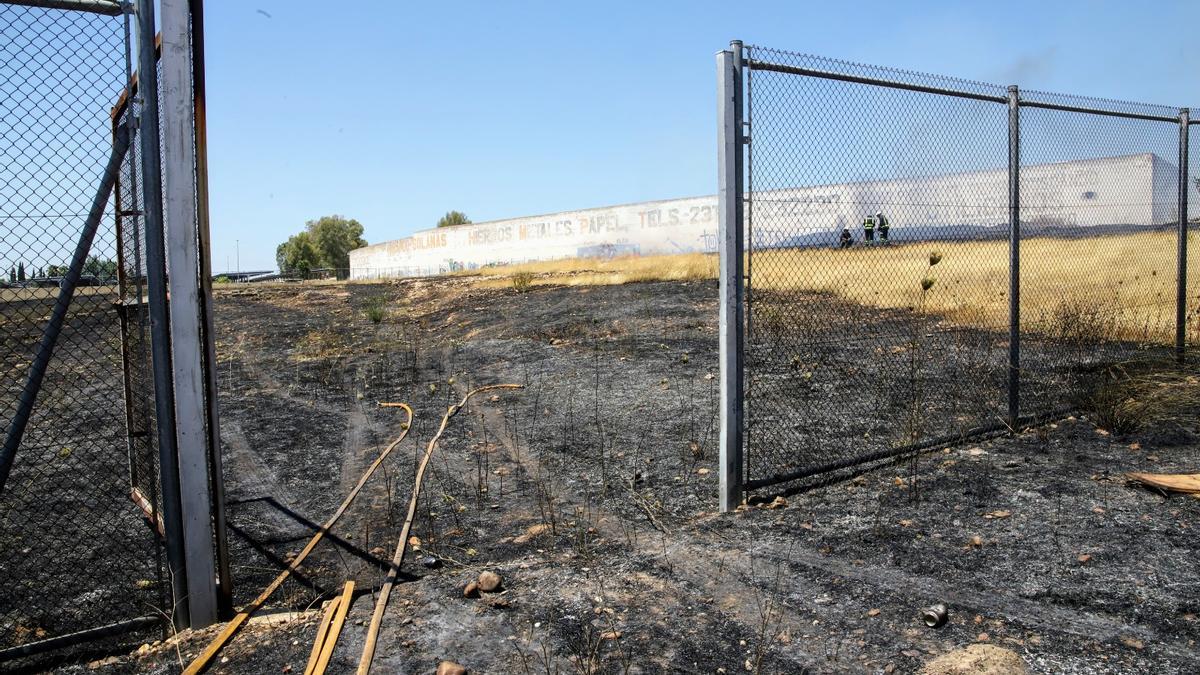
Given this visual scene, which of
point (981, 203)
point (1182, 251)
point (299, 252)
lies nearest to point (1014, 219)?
point (981, 203)

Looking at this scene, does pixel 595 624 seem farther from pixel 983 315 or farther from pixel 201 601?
pixel 983 315

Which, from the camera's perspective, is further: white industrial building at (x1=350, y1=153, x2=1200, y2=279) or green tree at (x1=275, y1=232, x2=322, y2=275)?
green tree at (x1=275, y1=232, x2=322, y2=275)

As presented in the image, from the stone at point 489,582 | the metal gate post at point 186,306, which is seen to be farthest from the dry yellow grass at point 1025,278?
the metal gate post at point 186,306

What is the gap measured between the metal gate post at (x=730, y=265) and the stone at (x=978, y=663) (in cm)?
186

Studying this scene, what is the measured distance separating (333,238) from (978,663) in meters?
109

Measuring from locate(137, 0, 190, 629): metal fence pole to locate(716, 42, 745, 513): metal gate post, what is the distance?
2707mm

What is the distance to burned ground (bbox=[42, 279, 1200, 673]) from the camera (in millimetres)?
3248

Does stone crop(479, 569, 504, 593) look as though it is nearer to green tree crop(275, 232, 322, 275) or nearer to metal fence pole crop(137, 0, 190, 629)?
metal fence pole crop(137, 0, 190, 629)

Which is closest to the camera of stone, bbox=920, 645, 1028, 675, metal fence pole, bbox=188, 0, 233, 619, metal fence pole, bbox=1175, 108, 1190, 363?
stone, bbox=920, 645, 1028, 675

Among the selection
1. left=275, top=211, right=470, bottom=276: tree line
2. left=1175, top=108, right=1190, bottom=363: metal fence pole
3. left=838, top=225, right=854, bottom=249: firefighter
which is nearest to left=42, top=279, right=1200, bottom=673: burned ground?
left=1175, top=108, right=1190, bottom=363: metal fence pole

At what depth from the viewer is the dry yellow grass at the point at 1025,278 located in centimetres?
585

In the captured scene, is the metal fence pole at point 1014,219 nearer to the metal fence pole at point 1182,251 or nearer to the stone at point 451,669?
the metal fence pole at point 1182,251

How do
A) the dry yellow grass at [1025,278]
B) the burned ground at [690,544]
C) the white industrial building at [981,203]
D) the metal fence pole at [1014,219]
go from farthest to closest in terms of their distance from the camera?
the metal fence pole at [1014,219] → the dry yellow grass at [1025,278] → the white industrial building at [981,203] → the burned ground at [690,544]

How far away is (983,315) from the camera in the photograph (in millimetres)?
8078
